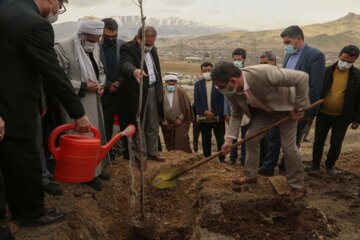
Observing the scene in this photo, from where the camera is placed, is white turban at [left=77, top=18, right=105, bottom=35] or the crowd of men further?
white turban at [left=77, top=18, right=105, bottom=35]

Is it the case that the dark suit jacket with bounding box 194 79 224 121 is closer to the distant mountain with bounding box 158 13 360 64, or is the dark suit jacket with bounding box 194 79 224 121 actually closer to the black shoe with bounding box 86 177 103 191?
the black shoe with bounding box 86 177 103 191

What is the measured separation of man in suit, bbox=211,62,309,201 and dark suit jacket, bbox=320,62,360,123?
1.23 metres

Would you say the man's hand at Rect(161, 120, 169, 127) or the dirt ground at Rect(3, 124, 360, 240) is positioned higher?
the man's hand at Rect(161, 120, 169, 127)

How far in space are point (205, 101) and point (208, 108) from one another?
0.12m

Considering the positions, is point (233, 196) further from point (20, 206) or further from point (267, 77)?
point (20, 206)

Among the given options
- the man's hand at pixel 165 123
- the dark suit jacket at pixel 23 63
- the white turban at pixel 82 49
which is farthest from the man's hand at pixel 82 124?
the man's hand at pixel 165 123

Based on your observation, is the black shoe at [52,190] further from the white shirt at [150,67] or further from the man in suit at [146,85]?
the white shirt at [150,67]

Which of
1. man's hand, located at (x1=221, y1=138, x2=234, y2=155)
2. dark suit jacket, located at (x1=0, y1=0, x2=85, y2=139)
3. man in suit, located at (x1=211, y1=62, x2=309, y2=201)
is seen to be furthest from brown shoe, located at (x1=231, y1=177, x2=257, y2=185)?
dark suit jacket, located at (x1=0, y1=0, x2=85, y2=139)

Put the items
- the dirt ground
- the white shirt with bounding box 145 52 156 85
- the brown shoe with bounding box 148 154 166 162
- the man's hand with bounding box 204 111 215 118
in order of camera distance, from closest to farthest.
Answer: the dirt ground < the white shirt with bounding box 145 52 156 85 < the brown shoe with bounding box 148 154 166 162 < the man's hand with bounding box 204 111 215 118

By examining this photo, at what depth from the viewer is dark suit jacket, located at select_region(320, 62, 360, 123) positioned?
16.8ft

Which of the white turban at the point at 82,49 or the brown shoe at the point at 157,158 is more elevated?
the white turban at the point at 82,49

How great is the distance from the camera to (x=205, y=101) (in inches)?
238

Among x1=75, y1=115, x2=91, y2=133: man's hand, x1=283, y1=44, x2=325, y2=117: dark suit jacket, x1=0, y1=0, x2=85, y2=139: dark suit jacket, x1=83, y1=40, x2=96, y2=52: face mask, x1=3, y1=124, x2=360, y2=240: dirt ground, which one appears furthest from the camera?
x1=283, y1=44, x2=325, y2=117: dark suit jacket

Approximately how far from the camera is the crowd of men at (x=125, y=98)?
2.80 metres
